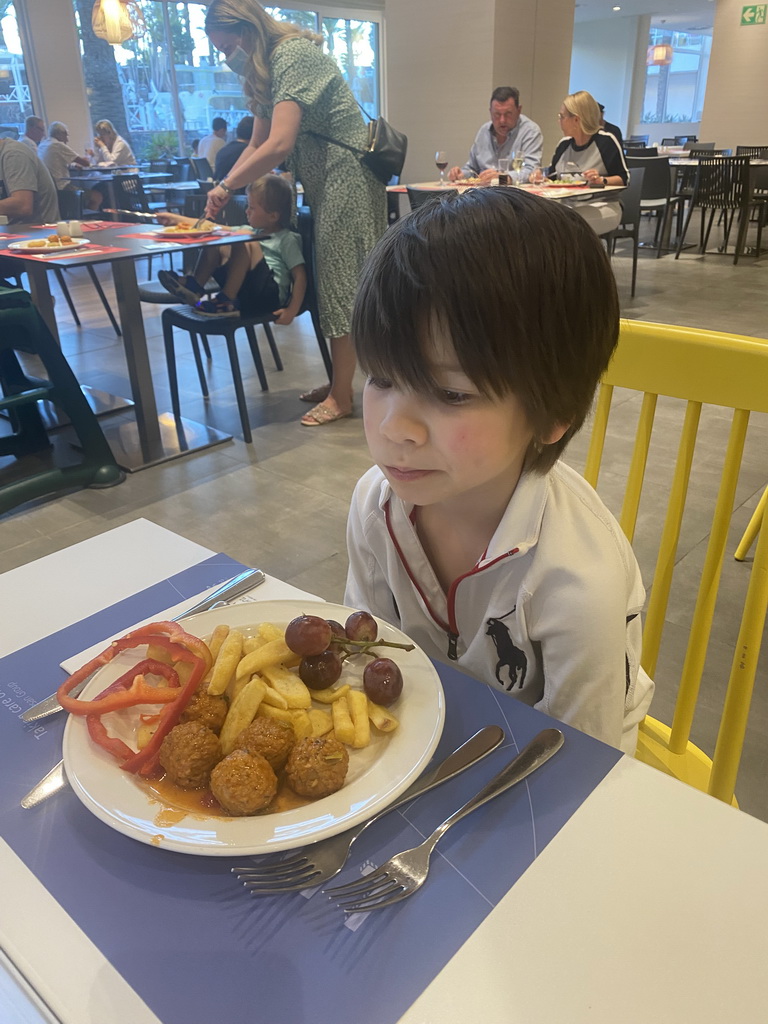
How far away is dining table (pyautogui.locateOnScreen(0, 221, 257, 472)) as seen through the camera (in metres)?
2.83

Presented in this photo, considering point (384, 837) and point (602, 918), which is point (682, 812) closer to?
point (602, 918)

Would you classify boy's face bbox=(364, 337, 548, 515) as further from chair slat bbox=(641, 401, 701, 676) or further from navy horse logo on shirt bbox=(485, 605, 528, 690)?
chair slat bbox=(641, 401, 701, 676)

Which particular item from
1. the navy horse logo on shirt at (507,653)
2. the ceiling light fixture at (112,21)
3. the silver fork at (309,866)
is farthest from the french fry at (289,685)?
the ceiling light fixture at (112,21)

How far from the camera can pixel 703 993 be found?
0.47 metres

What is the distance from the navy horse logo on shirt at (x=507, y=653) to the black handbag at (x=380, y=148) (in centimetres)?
290

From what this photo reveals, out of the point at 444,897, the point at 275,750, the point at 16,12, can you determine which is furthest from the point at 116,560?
the point at 16,12

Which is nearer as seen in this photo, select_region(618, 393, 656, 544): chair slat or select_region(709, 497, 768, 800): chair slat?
select_region(709, 497, 768, 800): chair slat

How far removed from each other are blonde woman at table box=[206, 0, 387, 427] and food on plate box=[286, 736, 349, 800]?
8.91ft

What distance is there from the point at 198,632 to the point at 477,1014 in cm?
45

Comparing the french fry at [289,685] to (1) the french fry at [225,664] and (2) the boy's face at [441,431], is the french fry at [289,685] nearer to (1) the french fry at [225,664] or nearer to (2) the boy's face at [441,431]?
(1) the french fry at [225,664]

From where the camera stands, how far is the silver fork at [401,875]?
1.73 feet

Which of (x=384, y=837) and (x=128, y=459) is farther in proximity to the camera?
(x=128, y=459)

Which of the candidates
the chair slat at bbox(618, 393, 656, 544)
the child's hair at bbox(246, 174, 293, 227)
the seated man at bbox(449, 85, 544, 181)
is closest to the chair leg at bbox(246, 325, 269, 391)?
the child's hair at bbox(246, 174, 293, 227)

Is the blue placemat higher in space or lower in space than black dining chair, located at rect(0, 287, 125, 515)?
higher
